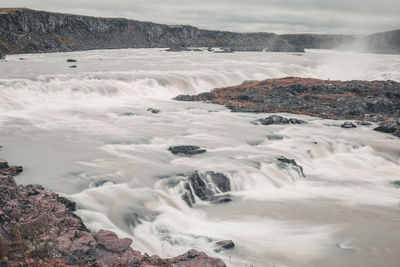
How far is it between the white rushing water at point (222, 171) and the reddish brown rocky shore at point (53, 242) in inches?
71.0

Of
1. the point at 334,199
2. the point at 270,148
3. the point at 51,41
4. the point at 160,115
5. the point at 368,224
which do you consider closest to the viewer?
the point at 368,224

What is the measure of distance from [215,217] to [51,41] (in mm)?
113751

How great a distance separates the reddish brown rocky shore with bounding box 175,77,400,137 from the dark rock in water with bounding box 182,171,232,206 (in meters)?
17.5

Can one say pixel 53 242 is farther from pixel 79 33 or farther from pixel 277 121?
pixel 79 33

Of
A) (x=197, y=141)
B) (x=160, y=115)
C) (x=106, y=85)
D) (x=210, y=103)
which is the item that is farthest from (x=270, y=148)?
(x=106, y=85)

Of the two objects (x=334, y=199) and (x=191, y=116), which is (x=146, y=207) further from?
(x=191, y=116)

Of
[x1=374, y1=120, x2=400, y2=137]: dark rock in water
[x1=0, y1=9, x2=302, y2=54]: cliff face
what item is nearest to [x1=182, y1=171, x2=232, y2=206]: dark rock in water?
[x1=374, y1=120, x2=400, y2=137]: dark rock in water

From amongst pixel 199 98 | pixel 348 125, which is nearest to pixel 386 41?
pixel 199 98

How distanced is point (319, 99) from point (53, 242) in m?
35.1

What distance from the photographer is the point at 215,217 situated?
16.4 m

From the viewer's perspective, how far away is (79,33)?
138m

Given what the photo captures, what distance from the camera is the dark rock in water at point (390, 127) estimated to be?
30.5 meters

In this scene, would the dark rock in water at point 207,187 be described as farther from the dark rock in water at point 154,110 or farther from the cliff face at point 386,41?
the cliff face at point 386,41

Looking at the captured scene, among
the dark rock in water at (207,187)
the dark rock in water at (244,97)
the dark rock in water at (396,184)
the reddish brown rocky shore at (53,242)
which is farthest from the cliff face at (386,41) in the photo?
the reddish brown rocky shore at (53,242)
